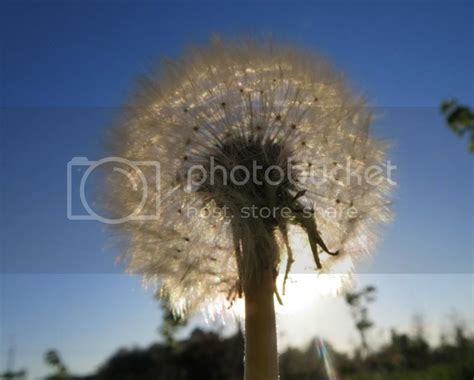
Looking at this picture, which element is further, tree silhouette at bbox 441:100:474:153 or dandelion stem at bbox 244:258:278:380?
dandelion stem at bbox 244:258:278:380

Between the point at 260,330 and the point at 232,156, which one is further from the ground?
the point at 232,156

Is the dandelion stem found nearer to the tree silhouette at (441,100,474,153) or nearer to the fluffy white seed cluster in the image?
the fluffy white seed cluster

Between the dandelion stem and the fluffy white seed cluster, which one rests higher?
the fluffy white seed cluster

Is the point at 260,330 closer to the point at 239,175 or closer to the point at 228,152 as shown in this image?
the point at 239,175

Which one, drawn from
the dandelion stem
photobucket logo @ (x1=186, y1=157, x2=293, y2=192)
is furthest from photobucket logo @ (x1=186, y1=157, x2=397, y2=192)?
the dandelion stem

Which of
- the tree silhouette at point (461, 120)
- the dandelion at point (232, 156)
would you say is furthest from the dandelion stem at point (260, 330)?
the tree silhouette at point (461, 120)

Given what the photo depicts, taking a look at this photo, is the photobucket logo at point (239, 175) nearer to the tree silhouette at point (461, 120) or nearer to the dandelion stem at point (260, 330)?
the dandelion stem at point (260, 330)

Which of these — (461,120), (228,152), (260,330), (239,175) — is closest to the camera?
(461,120)

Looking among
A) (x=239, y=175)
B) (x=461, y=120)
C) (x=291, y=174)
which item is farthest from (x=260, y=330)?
(x=461, y=120)
